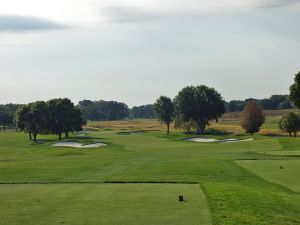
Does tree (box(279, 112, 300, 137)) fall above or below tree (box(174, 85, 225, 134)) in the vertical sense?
below

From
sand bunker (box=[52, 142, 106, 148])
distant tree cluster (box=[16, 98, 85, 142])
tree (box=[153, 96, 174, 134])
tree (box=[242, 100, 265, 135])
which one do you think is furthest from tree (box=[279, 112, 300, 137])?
sand bunker (box=[52, 142, 106, 148])

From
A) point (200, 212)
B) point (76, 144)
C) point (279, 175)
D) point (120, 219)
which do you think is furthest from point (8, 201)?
point (76, 144)

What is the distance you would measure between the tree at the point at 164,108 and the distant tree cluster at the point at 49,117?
104ft

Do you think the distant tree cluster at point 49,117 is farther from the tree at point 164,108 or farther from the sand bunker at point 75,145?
the tree at point 164,108

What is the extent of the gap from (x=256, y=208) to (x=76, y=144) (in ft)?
233

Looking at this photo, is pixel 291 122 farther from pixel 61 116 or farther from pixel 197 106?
pixel 61 116

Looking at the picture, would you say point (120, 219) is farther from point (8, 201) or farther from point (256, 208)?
point (8, 201)

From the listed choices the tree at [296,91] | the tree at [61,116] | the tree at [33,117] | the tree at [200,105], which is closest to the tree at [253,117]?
the tree at [200,105]

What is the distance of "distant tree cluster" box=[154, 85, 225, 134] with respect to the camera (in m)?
136

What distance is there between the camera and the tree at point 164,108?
466ft

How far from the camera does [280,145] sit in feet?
225

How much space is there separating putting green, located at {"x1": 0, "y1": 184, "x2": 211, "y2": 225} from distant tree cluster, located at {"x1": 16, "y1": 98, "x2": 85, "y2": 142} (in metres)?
79.1

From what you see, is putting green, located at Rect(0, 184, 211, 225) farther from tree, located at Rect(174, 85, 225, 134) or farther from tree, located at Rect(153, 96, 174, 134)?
tree, located at Rect(153, 96, 174, 134)

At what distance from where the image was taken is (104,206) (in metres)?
17.7
